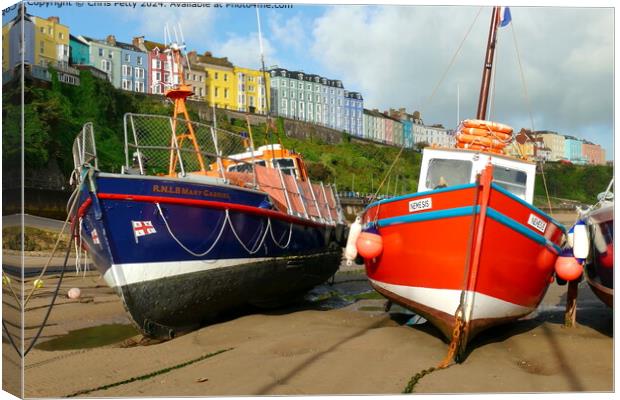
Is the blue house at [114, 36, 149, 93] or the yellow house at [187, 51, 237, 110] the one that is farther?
the yellow house at [187, 51, 237, 110]

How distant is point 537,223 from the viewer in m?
7.31

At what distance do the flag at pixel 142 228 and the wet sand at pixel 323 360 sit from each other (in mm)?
1477

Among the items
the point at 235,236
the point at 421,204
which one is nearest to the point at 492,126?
the point at 421,204

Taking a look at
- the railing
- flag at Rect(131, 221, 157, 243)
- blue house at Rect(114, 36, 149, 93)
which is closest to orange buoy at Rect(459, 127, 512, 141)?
the railing

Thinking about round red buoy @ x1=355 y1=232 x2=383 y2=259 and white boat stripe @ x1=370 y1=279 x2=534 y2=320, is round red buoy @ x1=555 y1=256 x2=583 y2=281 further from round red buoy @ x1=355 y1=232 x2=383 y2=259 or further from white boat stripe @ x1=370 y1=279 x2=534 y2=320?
round red buoy @ x1=355 y1=232 x2=383 y2=259


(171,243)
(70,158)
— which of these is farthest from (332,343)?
(70,158)

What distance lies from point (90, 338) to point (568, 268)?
22.5 ft

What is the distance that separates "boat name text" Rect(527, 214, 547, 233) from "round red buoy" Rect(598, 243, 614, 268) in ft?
3.39

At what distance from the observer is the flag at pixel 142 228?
776cm

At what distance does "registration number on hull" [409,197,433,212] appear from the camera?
730 cm

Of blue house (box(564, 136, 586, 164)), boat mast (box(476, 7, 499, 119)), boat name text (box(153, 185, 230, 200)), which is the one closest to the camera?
boat name text (box(153, 185, 230, 200))

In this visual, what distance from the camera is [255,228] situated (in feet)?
30.1

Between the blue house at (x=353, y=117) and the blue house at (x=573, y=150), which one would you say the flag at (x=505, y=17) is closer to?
the blue house at (x=573, y=150)

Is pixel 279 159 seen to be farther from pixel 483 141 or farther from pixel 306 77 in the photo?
pixel 306 77
